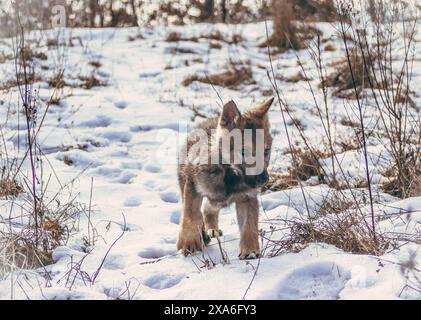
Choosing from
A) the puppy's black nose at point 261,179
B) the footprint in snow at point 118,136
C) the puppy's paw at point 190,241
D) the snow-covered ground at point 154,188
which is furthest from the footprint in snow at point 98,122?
the puppy's black nose at point 261,179

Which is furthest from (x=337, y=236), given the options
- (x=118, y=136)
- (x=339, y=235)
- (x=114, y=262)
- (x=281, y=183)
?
(x=118, y=136)

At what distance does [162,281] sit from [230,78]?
23.2 ft

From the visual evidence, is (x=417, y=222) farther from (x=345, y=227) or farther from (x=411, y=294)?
(x=411, y=294)

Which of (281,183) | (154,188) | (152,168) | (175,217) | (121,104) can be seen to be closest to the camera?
(175,217)

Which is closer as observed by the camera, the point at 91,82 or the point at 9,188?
the point at 9,188

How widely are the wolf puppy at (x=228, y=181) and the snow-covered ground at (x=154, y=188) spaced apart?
0.72 ft

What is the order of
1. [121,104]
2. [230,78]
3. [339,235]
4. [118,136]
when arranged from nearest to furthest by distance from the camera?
[339,235] < [118,136] < [121,104] < [230,78]

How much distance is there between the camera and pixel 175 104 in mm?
8875

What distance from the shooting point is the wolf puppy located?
387cm

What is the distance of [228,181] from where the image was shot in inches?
157

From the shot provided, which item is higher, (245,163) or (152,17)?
(152,17)

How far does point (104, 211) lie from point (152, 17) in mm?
11515

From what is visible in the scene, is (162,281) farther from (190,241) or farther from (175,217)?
(175,217)
